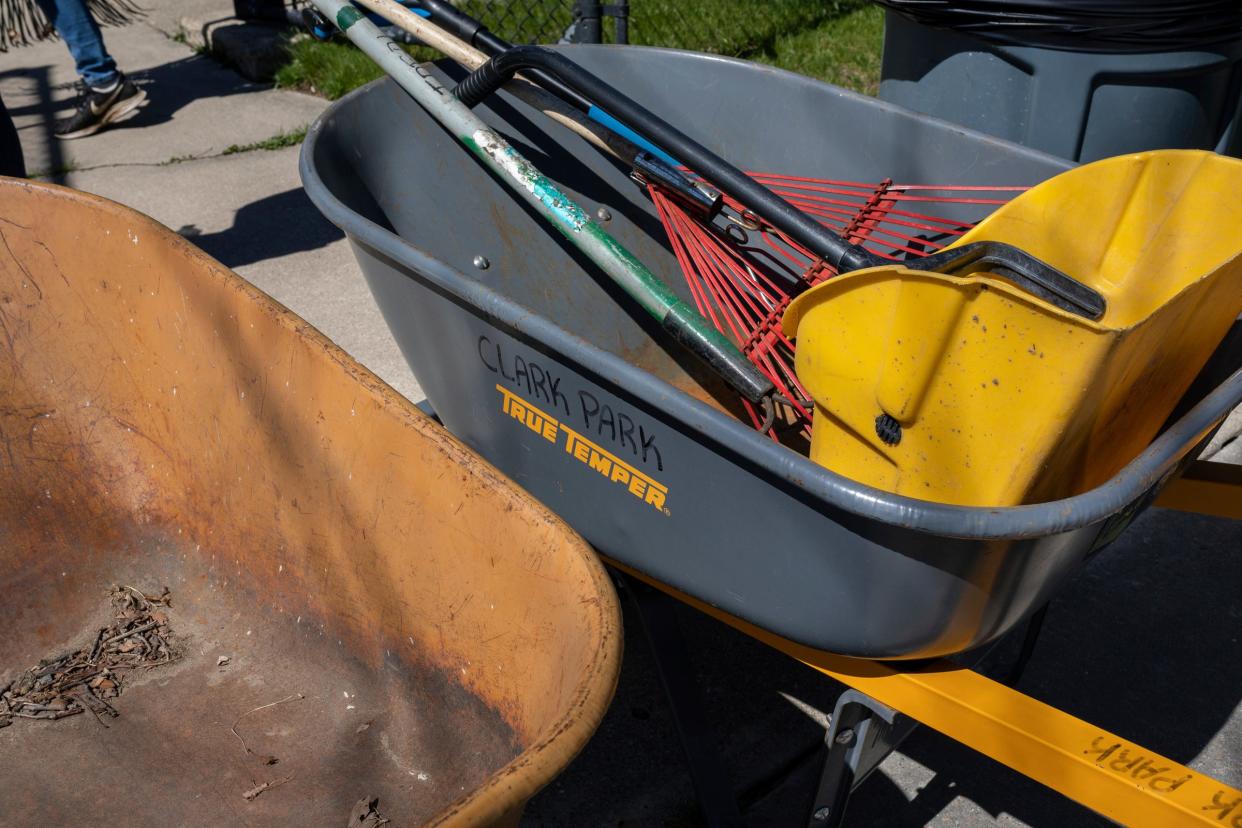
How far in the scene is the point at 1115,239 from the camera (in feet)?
5.49

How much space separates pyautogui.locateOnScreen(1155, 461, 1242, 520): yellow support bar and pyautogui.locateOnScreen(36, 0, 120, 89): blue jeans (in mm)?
4106

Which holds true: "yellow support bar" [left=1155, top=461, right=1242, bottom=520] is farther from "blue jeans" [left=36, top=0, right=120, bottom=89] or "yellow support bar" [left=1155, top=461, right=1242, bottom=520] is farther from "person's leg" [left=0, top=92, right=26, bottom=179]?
"blue jeans" [left=36, top=0, right=120, bottom=89]

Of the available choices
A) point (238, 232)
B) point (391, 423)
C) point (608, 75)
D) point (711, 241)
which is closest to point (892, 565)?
point (391, 423)

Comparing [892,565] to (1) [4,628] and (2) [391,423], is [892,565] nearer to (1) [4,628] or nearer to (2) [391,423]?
(2) [391,423]

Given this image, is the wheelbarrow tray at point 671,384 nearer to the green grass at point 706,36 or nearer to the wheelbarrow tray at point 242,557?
the wheelbarrow tray at point 242,557

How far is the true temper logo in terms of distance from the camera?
1557 millimetres

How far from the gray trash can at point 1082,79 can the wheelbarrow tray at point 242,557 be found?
4.37ft

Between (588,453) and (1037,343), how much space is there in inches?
25.0

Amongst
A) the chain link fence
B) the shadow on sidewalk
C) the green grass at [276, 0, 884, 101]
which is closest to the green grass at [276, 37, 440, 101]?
the green grass at [276, 0, 884, 101]

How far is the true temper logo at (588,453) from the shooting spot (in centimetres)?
156

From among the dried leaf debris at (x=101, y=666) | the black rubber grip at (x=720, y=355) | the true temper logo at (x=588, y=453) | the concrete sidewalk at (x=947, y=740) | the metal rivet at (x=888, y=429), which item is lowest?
the concrete sidewalk at (x=947, y=740)

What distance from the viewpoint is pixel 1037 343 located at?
4.20 feet

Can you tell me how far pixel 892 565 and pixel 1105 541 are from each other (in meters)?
0.39

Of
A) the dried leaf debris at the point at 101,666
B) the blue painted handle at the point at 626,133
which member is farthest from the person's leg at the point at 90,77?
the dried leaf debris at the point at 101,666
